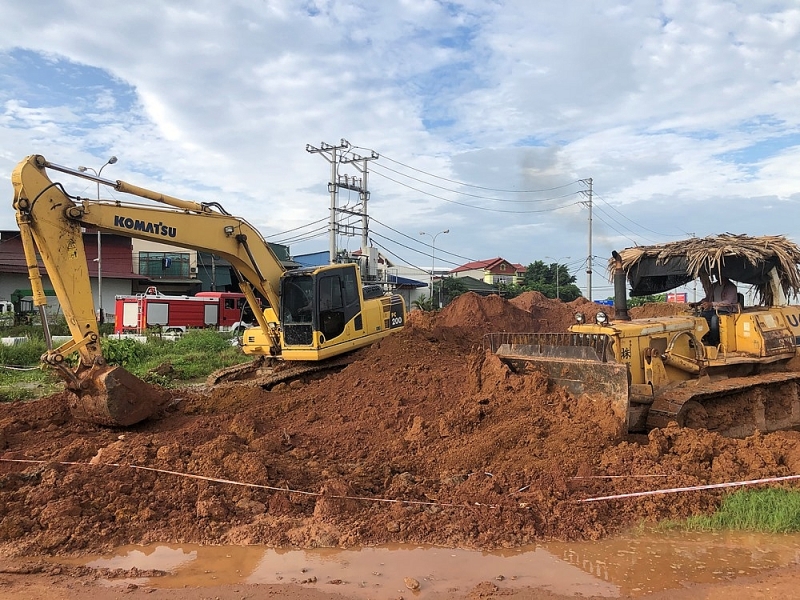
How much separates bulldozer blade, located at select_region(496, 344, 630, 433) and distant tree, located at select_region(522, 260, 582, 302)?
47455 mm

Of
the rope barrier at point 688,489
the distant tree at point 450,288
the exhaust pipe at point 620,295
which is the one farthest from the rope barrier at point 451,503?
the distant tree at point 450,288

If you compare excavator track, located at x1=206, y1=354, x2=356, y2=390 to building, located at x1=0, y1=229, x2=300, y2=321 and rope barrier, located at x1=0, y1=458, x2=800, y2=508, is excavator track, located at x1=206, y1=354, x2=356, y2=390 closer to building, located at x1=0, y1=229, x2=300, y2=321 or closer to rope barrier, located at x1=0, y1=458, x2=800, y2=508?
rope barrier, located at x1=0, y1=458, x2=800, y2=508

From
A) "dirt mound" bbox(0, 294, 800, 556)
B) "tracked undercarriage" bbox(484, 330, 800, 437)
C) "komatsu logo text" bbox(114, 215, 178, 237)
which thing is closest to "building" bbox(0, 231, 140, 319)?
"komatsu logo text" bbox(114, 215, 178, 237)

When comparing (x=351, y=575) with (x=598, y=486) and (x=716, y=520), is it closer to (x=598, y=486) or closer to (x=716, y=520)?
(x=598, y=486)

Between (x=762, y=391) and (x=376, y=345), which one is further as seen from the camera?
(x=376, y=345)

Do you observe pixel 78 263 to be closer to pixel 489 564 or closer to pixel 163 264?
pixel 489 564

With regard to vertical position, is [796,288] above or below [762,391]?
above

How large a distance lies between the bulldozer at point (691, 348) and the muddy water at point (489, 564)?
2.08 m

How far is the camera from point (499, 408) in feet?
24.9

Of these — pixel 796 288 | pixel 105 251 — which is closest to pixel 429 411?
pixel 796 288

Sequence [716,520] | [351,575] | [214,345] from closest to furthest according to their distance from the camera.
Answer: [351,575] < [716,520] < [214,345]

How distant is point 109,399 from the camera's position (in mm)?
7762

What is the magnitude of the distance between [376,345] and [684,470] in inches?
248

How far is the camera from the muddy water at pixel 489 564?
442 centimetres
